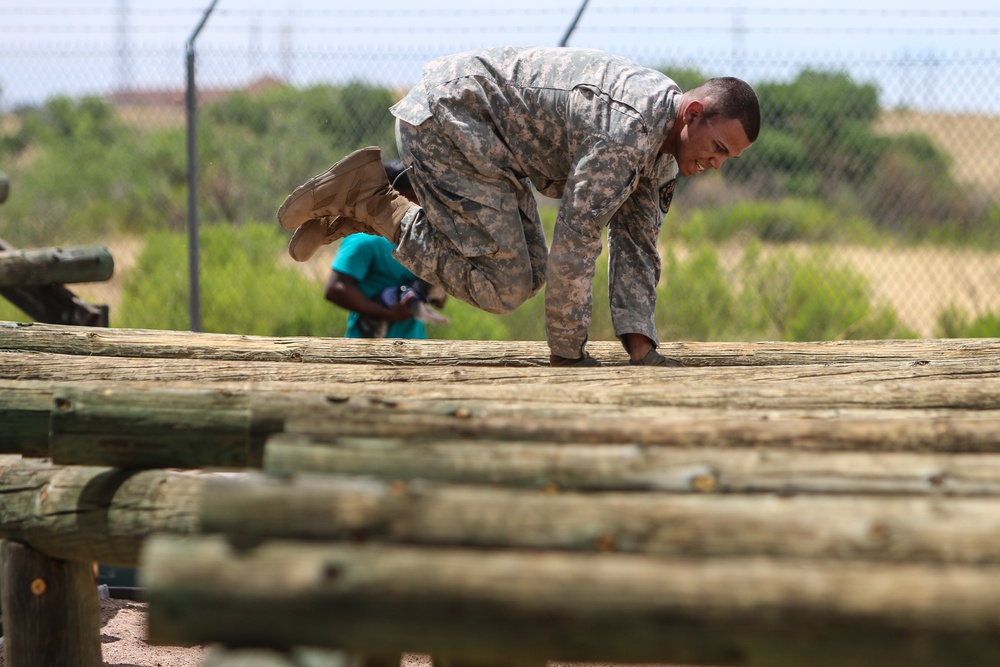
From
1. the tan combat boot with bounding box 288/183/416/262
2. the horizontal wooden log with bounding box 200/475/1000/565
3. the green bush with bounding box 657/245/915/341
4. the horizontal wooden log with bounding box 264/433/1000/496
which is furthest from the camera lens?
the green bush with bounding box 657/245/915/341

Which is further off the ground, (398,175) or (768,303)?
(398,175)

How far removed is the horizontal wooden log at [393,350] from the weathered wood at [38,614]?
1072mm

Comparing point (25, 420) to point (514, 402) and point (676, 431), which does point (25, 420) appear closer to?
point (514, 402)

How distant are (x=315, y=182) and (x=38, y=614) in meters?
1.84

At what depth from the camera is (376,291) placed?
206 inches

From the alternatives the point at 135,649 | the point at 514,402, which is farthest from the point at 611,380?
the point at 135,649

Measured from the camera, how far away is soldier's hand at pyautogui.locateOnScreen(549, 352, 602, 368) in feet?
11.9

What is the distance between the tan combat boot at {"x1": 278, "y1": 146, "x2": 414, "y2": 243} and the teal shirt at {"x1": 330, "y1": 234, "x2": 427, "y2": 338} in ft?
3.66

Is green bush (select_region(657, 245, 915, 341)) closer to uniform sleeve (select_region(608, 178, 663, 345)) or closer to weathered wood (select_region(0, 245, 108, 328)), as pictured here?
uniform sleeve (select_region(608, 178, 663, 345))

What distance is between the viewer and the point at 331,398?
226cm

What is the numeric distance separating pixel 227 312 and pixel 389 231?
14.1ft

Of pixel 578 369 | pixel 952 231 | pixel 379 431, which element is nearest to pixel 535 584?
pixel 379 431

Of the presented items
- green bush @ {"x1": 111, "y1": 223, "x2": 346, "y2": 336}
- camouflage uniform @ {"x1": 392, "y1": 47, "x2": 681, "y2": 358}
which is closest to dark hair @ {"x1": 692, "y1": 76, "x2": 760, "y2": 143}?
A: camouflage uniform @ {"x1": 392, "y1": 47, "x2": 681, "y2": 358}

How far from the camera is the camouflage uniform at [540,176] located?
3.39m
